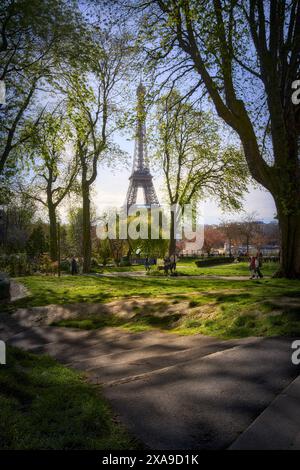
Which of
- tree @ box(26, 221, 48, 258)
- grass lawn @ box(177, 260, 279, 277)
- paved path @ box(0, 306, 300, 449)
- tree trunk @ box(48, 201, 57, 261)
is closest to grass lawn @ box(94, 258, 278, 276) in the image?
grass lawn @ box(177, 260, 279, 277)

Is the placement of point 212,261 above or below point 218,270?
above

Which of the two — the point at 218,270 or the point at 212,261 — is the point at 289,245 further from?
the point at 212,261

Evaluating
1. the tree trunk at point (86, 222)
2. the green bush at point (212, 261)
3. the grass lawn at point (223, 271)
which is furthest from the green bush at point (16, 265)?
the green bush at point (212, 261)

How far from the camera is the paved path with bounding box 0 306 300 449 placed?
3.53 meters

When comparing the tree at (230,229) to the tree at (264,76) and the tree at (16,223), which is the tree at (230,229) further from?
the tree at (264,76)

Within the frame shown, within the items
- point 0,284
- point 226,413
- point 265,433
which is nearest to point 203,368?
point 226,413

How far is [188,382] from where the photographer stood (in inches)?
181

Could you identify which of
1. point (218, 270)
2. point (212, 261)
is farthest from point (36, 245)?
point (218, 270)

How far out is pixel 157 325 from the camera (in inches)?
364

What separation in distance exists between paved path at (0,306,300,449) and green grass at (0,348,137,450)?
209mm

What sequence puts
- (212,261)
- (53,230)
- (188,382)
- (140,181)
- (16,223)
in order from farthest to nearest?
(140,181)
(16,223)
(212,261)
(53,230)
(188,382)

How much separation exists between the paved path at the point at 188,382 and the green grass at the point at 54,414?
0.69 feet

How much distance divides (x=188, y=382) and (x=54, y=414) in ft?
5.07

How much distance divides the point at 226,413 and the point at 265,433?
1.80 feet
